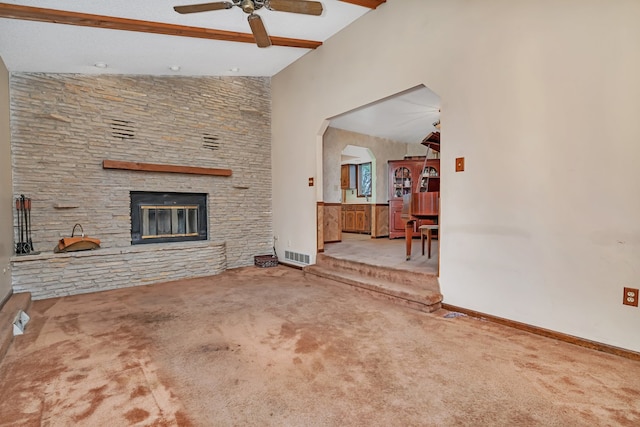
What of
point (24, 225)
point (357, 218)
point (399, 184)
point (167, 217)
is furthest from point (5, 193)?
point (357, 218)

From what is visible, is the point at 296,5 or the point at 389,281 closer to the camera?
the point at 296,5

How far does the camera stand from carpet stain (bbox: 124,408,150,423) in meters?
1.59

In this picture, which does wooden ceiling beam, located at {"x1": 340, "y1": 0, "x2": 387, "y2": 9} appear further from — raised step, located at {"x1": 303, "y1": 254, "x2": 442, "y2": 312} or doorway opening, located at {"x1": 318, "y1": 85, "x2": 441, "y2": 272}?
raised step, located at {"x1": 303, "y1": 254, "x2": 442, "y2": 312}

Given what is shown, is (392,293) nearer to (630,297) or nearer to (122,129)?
(630,297)

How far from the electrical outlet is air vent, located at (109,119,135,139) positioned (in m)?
5.80

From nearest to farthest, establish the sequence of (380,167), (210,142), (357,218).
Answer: (210,142), (380,167), (357,218)

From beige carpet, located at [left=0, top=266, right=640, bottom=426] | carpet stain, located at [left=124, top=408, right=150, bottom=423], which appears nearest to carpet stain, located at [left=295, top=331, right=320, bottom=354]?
beige carpet, located at [left=0, top=266, right=640, bottom=426]

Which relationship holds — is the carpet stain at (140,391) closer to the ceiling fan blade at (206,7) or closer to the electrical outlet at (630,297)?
the ceiling fan blade at (206,7)

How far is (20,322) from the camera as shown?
2918 mm

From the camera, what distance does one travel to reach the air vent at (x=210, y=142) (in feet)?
17.4

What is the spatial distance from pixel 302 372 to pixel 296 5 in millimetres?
2899

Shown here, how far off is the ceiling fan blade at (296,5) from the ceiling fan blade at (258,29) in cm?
15

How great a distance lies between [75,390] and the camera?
1.87m

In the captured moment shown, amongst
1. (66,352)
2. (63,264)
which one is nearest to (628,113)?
(66,352)
